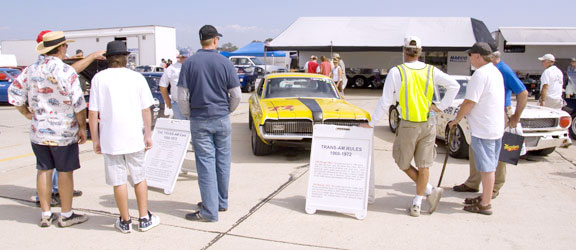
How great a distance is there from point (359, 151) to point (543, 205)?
7.62 feet

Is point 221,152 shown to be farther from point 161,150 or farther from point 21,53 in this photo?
point 21,53

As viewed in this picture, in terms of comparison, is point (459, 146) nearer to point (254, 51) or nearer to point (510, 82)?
point (510, 82)

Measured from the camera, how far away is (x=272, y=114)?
283 inches

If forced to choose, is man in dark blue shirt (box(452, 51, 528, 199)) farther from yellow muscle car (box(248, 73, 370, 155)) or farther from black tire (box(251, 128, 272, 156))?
black tire (box(251, 128, 272, 156))

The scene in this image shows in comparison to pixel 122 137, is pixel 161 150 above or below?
below

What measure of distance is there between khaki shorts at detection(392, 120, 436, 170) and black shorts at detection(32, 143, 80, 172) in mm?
3156

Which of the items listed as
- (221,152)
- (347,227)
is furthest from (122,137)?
(347,227)

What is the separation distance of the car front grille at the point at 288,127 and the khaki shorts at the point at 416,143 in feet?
8.67

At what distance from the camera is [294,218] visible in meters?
4.70

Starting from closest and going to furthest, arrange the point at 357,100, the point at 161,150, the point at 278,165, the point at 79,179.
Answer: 1. the point at 161,150
2. the point at 79,179
3. the point at 278,165
4. the point at 357,100

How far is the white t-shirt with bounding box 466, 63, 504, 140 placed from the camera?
15.0ft

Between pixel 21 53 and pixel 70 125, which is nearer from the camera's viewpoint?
pixel 70 125

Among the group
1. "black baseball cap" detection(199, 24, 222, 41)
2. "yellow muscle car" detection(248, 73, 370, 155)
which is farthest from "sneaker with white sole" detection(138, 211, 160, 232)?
"yellow muscle car" detection(248, 73, 370, 155)

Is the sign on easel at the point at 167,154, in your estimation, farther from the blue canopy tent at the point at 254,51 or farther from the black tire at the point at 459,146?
the blue canopy tent at the point at 254,51
